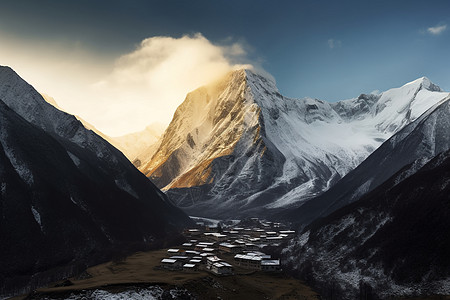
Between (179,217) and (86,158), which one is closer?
(86,158)

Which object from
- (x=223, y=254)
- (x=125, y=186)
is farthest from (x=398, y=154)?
(x=125, y=186)

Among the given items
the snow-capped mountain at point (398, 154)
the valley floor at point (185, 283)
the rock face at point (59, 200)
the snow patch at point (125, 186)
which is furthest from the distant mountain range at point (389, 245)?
the snow patch at point (125, 186)

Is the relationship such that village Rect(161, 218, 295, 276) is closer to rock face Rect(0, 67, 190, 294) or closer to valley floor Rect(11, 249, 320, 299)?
valley floor Rect(11, 249, 320, 299)

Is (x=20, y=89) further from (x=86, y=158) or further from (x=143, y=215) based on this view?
(x=143, y=215)

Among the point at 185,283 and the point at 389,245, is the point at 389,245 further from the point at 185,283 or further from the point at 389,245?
the point at 185,283

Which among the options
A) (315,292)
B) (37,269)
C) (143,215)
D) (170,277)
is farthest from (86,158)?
(315,292)

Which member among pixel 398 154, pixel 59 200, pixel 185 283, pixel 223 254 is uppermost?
pixel 398 154

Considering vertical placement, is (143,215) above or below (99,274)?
above
